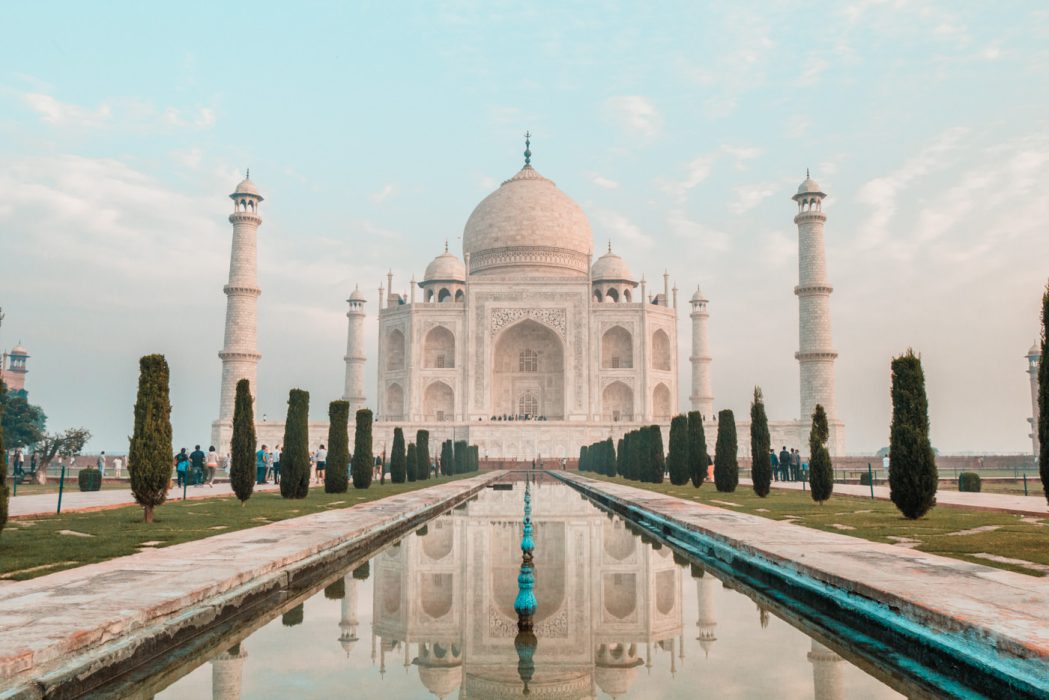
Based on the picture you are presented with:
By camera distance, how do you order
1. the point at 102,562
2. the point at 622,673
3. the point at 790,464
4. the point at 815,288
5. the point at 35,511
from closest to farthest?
1. the point at 622,673
2. the point at 102,562
3. the point at 35,511
4. the point at 790,464
5. the point at 815,288

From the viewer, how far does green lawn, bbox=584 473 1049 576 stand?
5840 millimetres

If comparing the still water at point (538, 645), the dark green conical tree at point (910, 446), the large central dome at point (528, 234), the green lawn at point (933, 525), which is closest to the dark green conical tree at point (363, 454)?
the green lawn at point (933, 525)

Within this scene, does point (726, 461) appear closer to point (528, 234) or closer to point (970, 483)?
point (970, 483)

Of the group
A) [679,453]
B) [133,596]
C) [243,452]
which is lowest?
[133,596]

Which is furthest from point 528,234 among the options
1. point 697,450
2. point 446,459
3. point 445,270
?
point 697,450

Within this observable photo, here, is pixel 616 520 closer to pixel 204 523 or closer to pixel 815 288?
pixel 204 523

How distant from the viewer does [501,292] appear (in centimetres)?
3691

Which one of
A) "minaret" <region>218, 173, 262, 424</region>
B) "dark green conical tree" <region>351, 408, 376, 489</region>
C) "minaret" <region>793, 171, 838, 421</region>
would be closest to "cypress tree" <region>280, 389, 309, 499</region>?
"dark green conical tree" <region>351, 408, 376, 489</region>

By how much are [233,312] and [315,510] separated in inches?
895

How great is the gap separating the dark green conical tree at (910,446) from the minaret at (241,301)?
2559 centimetres

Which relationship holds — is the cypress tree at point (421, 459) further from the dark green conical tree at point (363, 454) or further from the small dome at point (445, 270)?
the small dome at point (445, 270)

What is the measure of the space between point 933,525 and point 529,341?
104 ft

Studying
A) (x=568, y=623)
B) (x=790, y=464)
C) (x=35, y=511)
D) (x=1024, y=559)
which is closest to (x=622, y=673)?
(x=568, y=623)

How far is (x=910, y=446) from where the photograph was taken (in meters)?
9.06
